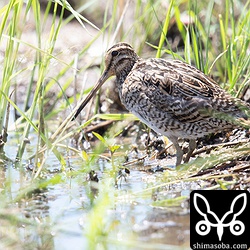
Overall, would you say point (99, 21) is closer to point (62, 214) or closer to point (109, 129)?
point (109, 129)

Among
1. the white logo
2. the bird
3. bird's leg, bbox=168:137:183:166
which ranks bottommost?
the white logo

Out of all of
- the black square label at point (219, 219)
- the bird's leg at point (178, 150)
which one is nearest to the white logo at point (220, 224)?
the black square label at point (219, 219)

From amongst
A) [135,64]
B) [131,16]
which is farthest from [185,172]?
[131,16]

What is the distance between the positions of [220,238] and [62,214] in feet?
3.41

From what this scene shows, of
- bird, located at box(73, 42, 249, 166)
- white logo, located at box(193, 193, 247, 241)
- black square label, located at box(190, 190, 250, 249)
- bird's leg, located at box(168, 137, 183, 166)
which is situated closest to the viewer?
black square label, located at box(190, 190, 250, 249)

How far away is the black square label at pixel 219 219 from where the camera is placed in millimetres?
4137

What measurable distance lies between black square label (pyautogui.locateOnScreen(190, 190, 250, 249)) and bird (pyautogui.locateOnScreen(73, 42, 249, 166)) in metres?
0.88

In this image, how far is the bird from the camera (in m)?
5.62

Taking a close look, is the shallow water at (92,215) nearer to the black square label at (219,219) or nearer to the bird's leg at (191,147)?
the black square label at (219,219)

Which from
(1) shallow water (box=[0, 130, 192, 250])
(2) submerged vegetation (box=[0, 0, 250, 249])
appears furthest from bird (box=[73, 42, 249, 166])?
(1) shallow water (box=[0, 130, 192, 250])

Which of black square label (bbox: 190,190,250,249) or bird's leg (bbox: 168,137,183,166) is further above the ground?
bird's leg (bbox: 168,137,183,166)

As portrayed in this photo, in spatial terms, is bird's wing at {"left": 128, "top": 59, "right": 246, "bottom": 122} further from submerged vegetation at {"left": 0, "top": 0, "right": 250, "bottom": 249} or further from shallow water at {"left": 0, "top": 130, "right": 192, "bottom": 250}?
shallow water at {"left": 0, "top": 130, "right": 192, "bottom": 250}

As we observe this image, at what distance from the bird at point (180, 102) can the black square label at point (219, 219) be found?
2.89 ft

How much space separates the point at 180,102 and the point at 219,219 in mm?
1449
